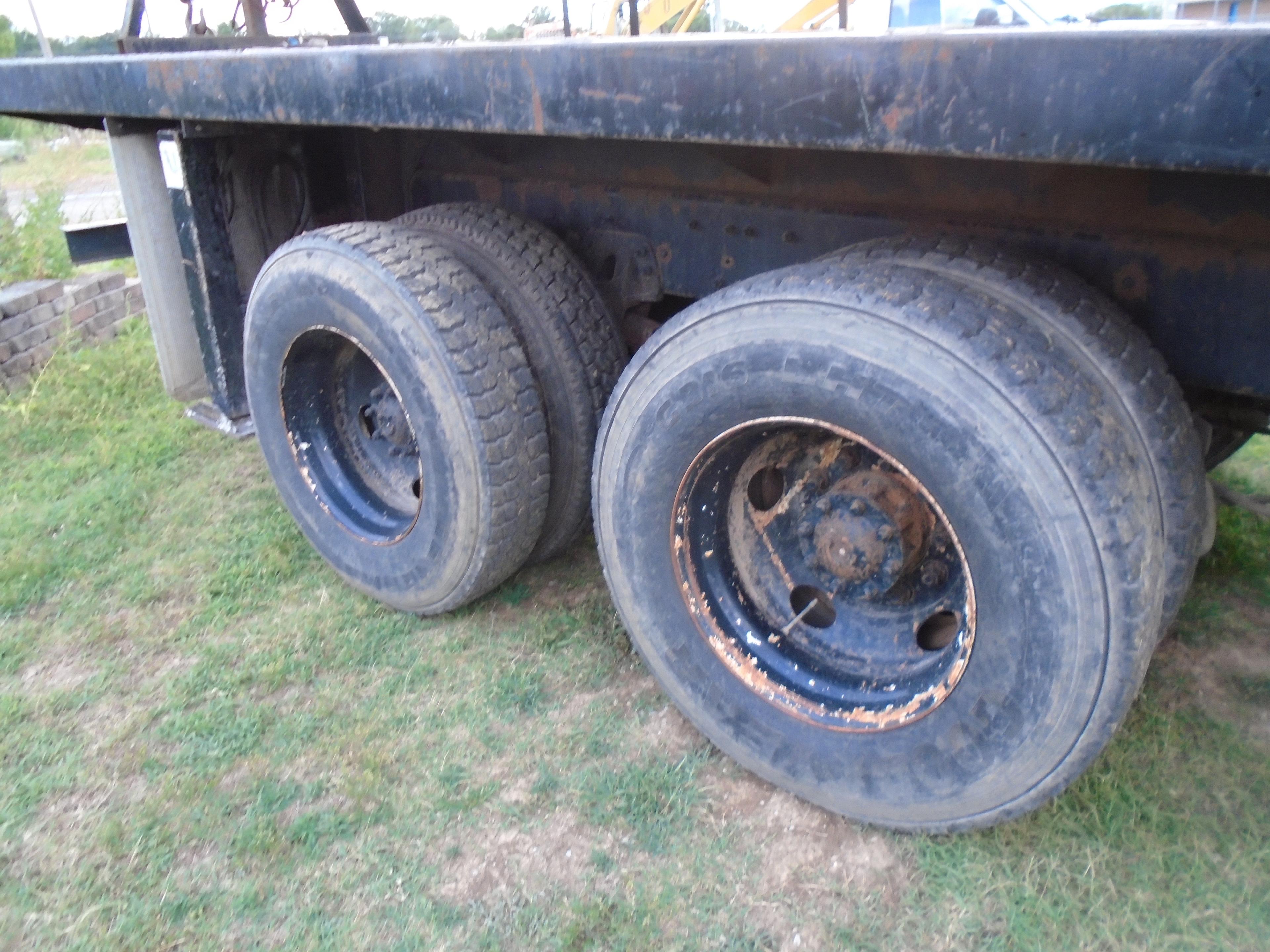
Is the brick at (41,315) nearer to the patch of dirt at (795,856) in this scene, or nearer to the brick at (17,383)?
the brick at (17,383)

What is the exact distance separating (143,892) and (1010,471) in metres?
1.89

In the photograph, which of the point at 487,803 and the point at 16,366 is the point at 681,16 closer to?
the point at 16,366

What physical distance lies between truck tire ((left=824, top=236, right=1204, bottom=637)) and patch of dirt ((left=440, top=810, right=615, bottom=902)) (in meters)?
1.23

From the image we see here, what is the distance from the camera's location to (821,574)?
2.12 metres

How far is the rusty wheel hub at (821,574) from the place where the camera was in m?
1.97

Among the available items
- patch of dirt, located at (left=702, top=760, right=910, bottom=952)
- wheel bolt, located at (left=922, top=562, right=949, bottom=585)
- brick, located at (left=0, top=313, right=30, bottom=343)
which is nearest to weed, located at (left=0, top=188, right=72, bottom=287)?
brick, located at (left=0, top=313, right=30, bottom=343)

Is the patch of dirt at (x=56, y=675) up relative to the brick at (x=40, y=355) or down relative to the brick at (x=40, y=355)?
down

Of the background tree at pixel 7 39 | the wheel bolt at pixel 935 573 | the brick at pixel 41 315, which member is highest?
the background tree at pixel 7 39

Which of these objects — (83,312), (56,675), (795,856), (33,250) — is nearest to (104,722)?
(56,675)

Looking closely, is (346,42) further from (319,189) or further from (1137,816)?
(1137,816)

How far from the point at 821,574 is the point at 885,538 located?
21 centimetres

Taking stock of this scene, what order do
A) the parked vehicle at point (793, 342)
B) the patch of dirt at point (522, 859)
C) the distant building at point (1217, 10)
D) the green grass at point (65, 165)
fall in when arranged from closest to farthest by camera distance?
1. the parked vehicle at point (793, 342)
2. the distant building at point (1217, 10)
3. the patch of dirt at point (522, 859)
4. the green grass at point (65, 165)

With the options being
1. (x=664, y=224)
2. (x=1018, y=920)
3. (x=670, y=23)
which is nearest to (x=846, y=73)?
(x=664, y=224)

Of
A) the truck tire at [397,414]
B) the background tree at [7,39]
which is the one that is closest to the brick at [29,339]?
the truck tire at [397,414]
